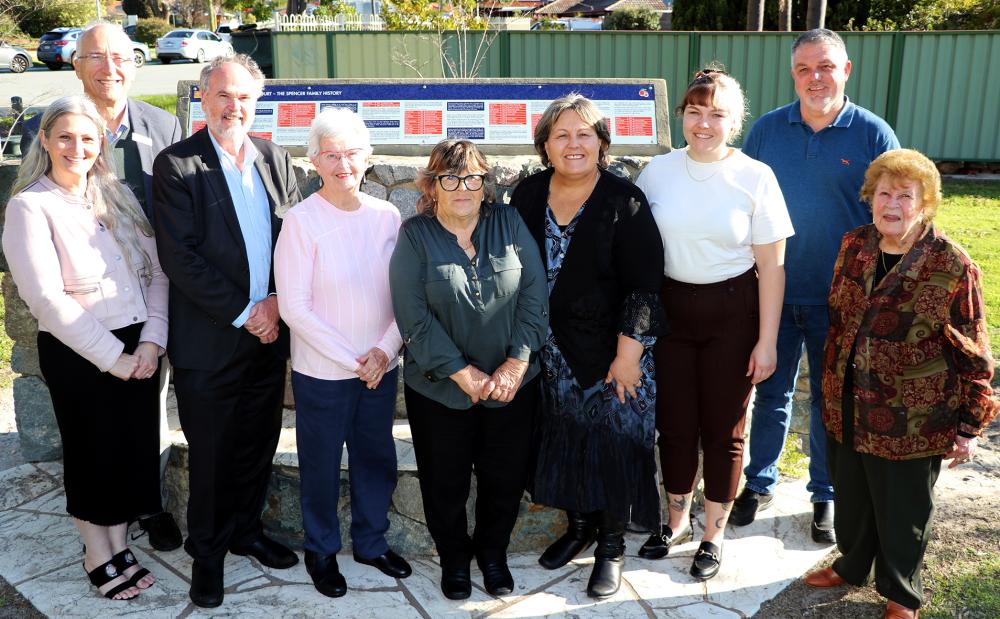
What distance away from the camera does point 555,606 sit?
10.7 feet

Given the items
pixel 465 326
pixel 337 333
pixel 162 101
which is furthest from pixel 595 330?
pixel 162 101

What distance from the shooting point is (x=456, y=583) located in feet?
10.8

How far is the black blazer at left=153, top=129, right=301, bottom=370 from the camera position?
3025mm

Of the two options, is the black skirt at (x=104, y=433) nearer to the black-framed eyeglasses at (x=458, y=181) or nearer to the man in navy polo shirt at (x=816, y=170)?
the black-framed eyeglasses at (x=458, y=181)

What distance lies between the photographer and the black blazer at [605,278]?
9.91 ft

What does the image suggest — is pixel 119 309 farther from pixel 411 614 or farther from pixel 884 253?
pixel 884 253

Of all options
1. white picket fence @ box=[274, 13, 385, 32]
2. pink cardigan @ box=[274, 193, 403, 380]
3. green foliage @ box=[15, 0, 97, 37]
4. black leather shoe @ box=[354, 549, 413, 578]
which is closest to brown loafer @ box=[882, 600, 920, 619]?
black leather shoe @ box=[354, 549, 413, 578]

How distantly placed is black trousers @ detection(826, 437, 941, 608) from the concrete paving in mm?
370

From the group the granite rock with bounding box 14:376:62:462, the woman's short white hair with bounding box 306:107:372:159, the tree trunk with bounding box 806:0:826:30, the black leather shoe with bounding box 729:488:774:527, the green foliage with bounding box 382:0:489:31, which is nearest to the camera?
the woman's short white hair with bounding box 306:107:372:159

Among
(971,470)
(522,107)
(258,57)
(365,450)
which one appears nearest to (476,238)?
(365,450)

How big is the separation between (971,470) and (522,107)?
296cm

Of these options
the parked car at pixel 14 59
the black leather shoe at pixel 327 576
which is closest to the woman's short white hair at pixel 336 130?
the black leather shoe at pixel 327 576

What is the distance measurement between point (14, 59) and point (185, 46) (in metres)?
6.09

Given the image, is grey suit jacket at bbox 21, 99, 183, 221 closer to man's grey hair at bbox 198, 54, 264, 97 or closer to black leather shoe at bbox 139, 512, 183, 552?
man's grey hair at bbox 198, 54, 264, 97
